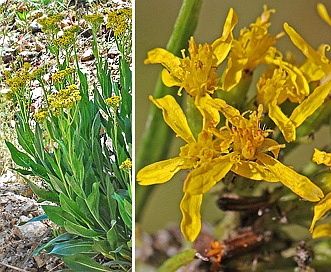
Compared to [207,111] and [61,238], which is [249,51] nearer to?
[207,111]

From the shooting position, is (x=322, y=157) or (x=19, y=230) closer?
(x=322, y=157)

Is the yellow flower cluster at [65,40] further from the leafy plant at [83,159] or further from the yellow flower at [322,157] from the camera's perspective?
the yellow flower at [322,157]

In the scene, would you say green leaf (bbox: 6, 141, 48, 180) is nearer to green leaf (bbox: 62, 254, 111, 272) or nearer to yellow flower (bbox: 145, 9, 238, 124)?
green leaf (bbox: 62, 254, 111, 272)

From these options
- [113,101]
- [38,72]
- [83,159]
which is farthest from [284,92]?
[38,72]

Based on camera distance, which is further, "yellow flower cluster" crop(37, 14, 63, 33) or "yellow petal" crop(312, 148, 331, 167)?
"yellow flower cluster" crop(37, 14, 63, 33)

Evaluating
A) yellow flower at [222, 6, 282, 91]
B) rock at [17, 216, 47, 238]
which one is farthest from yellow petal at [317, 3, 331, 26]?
rock at [17, 216, 47, 238]

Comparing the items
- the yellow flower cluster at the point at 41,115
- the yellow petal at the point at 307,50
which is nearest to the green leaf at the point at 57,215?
the yellow flower cluster at the point at 41,115
